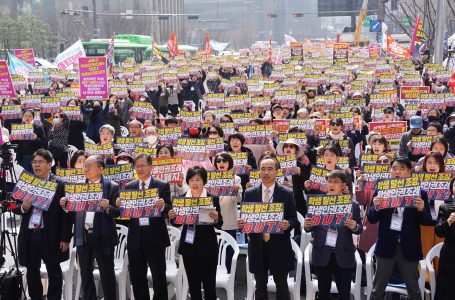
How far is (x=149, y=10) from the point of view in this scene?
103750mm

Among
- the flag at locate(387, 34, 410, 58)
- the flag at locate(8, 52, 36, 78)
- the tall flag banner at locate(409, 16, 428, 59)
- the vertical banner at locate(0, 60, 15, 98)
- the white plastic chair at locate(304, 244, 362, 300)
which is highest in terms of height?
the tall flag banner at locate(409, 16, 428, 59)

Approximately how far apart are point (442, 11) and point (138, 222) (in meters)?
20.1

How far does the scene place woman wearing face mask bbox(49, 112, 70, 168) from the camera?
13.9 meters

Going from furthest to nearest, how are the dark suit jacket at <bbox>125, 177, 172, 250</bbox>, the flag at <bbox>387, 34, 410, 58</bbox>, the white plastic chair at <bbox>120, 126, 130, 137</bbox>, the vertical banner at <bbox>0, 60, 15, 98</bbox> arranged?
the flag at <bbox>387, 34, 410, 58</bbox>
the vertical banner at <bbox>0, 60, 15, 98</bbox>
the white plastic chair at <bbox>120, 126, 130, 137</bbox>
the dark suit jacket at <bbox>125, 177, 172, 250</bbox>

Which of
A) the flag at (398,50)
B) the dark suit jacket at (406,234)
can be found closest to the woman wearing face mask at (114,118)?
the dark suit jacket at (406,234)

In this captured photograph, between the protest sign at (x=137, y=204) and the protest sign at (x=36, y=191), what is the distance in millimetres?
728

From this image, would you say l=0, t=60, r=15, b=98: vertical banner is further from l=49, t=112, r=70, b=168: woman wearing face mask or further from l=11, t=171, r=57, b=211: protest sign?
l=11, t=171, r=57, b=211: protest sign

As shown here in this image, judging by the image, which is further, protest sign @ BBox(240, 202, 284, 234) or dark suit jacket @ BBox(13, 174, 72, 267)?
dark suit jacket @ BBox(13, 174, 72, 267)

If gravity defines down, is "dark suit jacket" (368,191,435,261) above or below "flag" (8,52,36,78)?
below

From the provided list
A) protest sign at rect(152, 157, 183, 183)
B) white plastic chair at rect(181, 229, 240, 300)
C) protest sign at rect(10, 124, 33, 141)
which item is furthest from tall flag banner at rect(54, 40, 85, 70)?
white plastic chair at rect(181, 229, 240, 300)

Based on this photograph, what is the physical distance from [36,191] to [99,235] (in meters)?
0.71

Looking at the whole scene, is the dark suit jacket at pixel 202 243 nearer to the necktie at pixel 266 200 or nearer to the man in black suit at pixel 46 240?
the necktie at pixel 266 200

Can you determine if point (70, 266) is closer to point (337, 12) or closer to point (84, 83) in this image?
point (84, 83)

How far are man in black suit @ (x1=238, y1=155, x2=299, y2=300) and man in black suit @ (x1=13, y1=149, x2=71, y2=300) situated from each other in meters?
1.84
